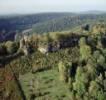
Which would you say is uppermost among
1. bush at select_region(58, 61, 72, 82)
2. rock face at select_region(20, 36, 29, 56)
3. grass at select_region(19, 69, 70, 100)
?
rock face at select_region(20, 36, 29, 56)

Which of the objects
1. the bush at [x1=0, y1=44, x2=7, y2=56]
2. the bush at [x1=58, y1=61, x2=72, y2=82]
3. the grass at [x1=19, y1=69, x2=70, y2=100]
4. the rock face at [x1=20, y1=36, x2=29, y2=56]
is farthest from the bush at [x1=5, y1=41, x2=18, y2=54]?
the bush at [x1=58, y1=61, x2=72, y2=82]

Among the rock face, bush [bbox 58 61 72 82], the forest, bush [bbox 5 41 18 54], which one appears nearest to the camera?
the forest

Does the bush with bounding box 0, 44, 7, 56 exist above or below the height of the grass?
above

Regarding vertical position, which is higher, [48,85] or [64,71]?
[64,71]

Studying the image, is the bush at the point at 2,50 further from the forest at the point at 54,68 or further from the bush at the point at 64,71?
the bush at the point at 64,71

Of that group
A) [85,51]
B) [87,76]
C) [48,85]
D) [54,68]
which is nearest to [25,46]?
[54,68]

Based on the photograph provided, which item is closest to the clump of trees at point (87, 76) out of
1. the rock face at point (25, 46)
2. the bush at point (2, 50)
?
the rock face at point (25, 46)

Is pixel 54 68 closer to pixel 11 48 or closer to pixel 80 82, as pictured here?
pixel 11 48

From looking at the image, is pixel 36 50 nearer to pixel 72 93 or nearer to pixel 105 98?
pixel 72 93

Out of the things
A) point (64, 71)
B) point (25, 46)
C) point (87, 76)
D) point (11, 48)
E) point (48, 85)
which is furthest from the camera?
point (11, 48)

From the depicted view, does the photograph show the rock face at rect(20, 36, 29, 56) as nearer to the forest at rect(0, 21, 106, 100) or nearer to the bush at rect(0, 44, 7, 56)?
the forest at rect(0, 21, 106, 100)
